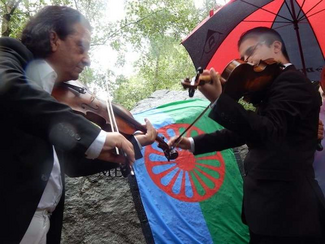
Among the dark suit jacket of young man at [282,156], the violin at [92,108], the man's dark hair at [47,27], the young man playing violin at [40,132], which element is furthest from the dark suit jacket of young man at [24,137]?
the dark suit jacket of young man at [282,156]

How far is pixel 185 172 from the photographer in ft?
11.5

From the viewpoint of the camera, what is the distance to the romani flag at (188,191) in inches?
126

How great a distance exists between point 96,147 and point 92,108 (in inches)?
28.7

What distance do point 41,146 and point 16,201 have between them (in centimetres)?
24

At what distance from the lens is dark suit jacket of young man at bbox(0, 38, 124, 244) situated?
111 cm

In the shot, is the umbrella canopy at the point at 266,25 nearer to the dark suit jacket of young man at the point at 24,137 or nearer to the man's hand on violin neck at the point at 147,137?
the man's hand on violin neck at the point at 147,137

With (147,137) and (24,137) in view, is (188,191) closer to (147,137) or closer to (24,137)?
(147,137)

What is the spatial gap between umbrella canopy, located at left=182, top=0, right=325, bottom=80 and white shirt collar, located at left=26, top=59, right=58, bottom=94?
1523 mm

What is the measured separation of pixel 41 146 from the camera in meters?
1.33

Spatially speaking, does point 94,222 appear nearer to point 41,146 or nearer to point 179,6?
point 41,146

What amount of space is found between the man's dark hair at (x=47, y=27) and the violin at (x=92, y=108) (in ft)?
1.01

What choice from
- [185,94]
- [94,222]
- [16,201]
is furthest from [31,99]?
[185,94]

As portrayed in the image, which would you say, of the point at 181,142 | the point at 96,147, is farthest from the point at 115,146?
the point at 181,142

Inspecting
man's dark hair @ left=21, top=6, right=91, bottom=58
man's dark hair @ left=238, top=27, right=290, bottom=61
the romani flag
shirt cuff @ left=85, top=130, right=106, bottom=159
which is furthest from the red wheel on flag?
shirt cuff @ left=85, top=130, right=106, bottom=159
